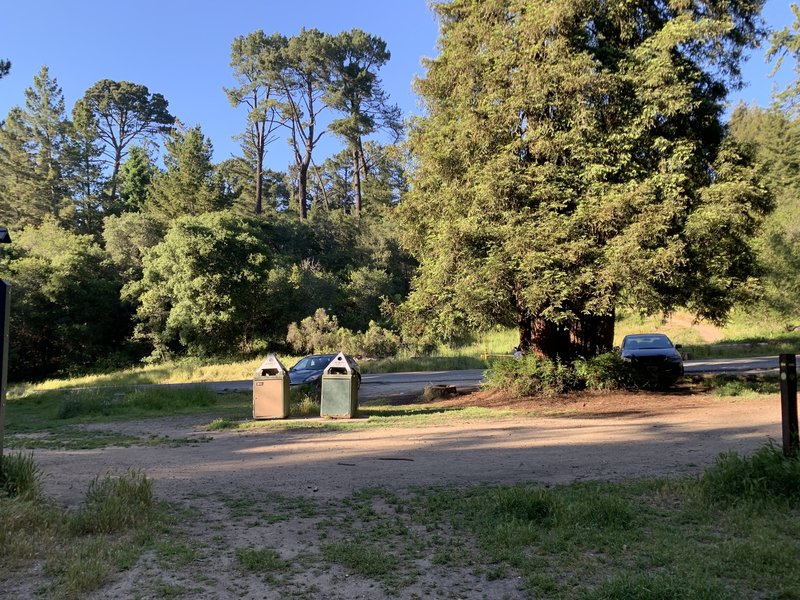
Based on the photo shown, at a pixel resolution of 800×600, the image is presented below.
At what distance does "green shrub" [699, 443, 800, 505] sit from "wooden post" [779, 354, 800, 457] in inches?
4.0

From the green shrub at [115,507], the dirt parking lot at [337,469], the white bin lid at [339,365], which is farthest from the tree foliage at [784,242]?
the green shrub at [115,507]

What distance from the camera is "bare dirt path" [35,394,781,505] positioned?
6938 mm

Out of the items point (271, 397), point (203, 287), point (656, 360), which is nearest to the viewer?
point (271, 397)

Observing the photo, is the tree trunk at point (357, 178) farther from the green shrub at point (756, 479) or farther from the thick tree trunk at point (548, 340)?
the green shrub at point (756, 479)

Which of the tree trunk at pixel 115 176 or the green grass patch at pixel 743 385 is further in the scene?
the tree trunk at pixel 115 176

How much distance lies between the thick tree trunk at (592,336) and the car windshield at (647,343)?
6.55ft

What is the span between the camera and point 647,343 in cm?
1884

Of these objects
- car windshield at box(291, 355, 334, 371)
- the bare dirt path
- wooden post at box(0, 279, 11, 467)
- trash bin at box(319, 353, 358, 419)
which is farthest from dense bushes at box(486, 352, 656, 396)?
wooden post at box(0, 279, 11, 467)

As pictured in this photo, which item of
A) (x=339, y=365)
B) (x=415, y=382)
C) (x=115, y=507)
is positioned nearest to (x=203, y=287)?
(x=415, y=382)

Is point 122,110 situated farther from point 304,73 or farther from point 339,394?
point 339,394

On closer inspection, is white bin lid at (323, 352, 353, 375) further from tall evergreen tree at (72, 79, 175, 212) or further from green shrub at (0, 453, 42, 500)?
tall evergreen tree at (72, 79, 175, 212)

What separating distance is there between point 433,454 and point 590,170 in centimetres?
810

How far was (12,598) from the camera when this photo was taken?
12.4ft

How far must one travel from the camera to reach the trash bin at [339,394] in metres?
13.6
